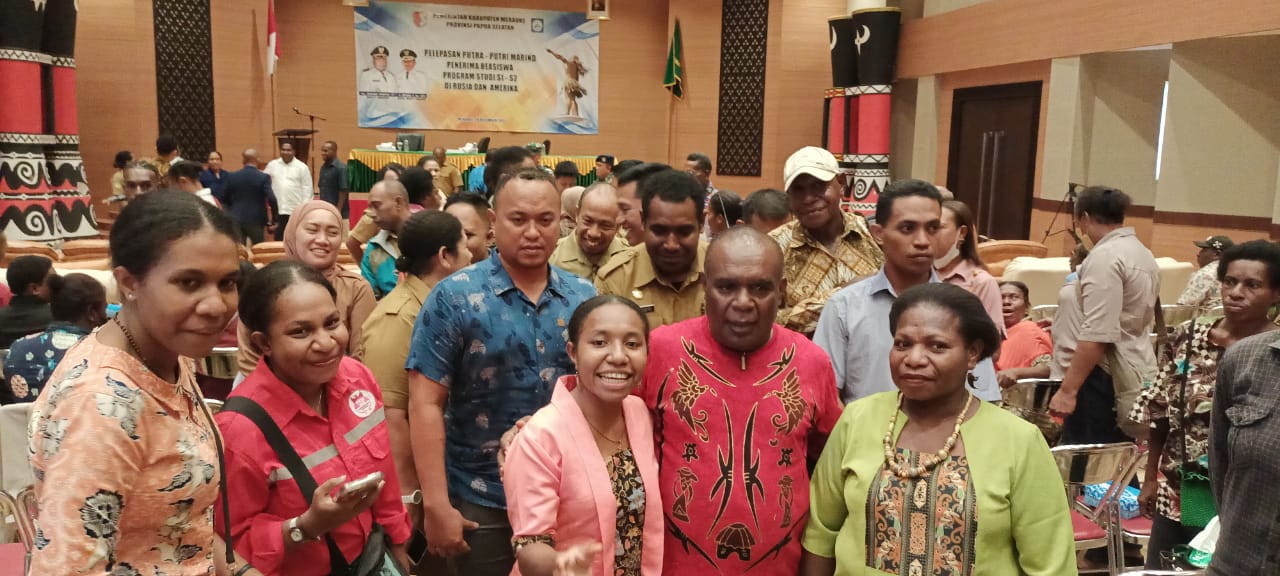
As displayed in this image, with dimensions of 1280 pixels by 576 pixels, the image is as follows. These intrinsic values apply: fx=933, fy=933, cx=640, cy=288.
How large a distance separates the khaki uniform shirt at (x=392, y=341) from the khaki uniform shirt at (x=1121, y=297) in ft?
9.89

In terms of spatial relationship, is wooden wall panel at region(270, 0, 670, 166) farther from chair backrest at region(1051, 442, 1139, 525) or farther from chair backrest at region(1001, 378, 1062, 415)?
chair backrest at region(1051, 442, 1139, 525)

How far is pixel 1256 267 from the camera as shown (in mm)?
2990

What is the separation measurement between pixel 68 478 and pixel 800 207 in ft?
8.18

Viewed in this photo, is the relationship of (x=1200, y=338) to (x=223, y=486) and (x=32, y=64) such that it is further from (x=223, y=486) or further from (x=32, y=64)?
(x=32, y=64)

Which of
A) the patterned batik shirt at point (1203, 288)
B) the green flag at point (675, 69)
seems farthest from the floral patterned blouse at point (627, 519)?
the green flag at point (675, 69)

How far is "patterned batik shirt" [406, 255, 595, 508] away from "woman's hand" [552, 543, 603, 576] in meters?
0.66

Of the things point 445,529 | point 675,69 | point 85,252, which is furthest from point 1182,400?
point 675,69

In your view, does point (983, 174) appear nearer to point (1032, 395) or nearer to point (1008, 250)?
point (1008, 250)

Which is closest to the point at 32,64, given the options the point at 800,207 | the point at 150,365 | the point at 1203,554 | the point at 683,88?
the point at 683,88

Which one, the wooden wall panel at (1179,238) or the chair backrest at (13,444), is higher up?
the wooden wall panel at (1179,238)

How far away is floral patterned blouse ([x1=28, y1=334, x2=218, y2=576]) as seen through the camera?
127 cm

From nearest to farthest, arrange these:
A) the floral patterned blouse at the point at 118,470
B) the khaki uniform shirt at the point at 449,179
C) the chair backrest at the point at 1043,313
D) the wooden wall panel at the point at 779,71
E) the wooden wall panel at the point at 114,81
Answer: the floral patterned blouse at the point at 118,470 → the chair backrest at the point at 1043,313 → the khaki uniform shirt at the point at 449,179 → the wooden wall panel at the point at 114,81 → the wooden wall panel at the point at 779,71

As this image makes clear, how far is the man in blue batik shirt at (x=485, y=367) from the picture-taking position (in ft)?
7.53

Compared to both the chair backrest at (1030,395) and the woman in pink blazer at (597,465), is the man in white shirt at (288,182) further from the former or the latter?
the woman in pink blazer at (597,465)
